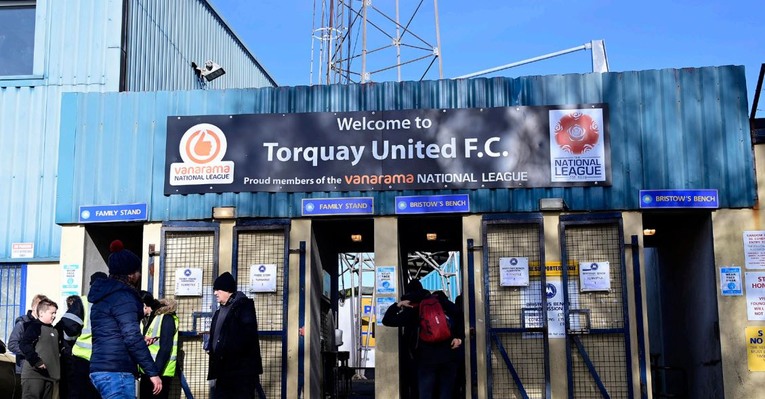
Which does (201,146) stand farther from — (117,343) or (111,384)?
(111,384)

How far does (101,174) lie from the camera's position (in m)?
13.6

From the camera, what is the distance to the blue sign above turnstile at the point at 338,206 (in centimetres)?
1302

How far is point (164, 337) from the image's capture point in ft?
35.6

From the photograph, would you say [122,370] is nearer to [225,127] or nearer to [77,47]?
[225,127]

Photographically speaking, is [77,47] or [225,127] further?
[77,47]

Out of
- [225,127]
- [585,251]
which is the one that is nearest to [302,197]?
[225,127]

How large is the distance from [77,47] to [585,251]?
32.8ft

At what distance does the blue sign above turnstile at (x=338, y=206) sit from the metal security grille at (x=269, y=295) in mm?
483

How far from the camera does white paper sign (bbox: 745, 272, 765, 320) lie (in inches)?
483

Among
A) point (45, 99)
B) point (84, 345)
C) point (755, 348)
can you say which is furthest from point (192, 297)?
point (755, 348)

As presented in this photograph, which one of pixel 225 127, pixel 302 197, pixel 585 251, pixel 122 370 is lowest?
pixel 122 370

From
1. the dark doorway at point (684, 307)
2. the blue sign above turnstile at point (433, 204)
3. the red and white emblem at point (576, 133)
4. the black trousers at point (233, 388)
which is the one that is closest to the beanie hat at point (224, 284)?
the black trousers at point (233, 388)

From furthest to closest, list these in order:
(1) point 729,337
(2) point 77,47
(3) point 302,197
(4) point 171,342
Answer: (2) point 77,47, (3) point 302,197, (1) point 729,337, (4) point 171,342

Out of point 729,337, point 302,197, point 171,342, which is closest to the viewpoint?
point 171,342
